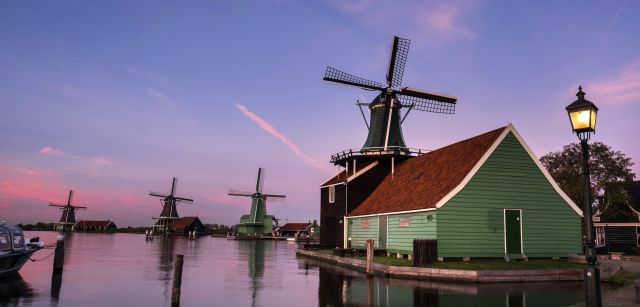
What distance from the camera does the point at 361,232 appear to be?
35938 mm

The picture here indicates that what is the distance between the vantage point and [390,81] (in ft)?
146

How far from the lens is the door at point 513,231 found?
2472 centimetres

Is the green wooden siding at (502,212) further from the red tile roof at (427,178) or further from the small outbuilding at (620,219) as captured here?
the small outbuilding at (620,219)

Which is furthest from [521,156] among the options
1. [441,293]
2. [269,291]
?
[269,291]

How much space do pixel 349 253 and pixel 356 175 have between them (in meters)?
7.84

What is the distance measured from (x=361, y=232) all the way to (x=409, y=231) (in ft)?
30.1

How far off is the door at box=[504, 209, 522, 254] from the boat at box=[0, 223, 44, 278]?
78.7 ft

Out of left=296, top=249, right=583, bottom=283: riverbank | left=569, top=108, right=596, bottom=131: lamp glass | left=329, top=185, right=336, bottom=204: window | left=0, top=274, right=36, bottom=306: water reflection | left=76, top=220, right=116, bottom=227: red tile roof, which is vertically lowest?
left=0, top=274, right=36, bottom=306: water reflection

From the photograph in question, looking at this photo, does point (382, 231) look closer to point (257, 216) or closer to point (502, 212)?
point (502, 212)

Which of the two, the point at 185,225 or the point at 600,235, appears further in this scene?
the point at 185,225

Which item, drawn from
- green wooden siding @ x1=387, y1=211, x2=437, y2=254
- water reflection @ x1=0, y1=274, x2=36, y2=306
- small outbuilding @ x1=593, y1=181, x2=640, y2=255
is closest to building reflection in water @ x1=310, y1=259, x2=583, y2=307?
green wooden siding @ x1=387, y1=211, x2=437, y2=254

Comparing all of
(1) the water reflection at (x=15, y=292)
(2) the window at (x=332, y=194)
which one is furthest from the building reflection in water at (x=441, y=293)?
(2) the window at (x=332, y=194)

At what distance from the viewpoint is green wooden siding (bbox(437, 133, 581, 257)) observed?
2422 centimetres

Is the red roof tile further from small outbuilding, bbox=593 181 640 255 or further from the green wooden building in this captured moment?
the green wooden building
